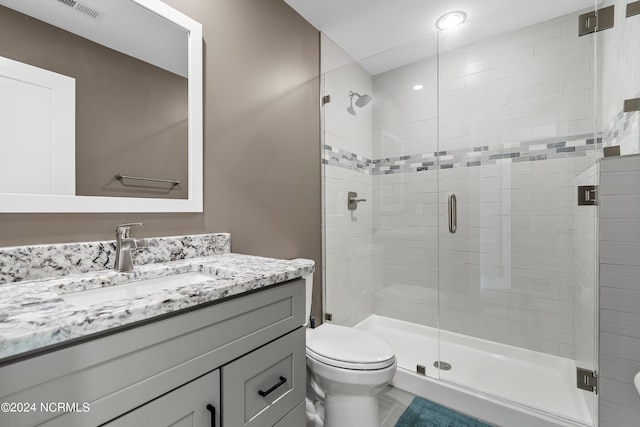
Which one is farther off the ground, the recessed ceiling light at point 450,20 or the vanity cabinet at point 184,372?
the recessed ceiling light at point 450,20

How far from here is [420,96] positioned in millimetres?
2400

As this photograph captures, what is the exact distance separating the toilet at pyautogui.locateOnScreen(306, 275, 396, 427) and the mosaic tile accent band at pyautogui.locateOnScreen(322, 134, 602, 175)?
4.31 ft

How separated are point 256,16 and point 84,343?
1779 millimetres

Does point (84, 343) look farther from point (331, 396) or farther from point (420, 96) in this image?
point (420, 96)

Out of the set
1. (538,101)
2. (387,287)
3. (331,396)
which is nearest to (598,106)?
(538,101)

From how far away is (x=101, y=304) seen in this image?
63cm

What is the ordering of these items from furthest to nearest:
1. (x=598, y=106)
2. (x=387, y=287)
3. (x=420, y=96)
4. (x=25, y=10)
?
(x=387, y=287) < (x=420, y=96) < (x=598, y=106) < (x=25, y=10)

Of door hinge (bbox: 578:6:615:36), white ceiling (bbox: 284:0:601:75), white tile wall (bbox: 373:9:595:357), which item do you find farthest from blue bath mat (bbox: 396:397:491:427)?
white ceiling (bbox: 284:0:601:75)

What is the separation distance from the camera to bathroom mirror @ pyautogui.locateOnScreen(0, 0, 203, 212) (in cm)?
93

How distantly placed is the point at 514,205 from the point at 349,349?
1.56 metres

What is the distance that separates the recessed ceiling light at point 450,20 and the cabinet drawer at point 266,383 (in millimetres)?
2246

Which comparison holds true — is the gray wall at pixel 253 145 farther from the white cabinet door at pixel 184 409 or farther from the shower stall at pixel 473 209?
the white cabinet door at pixel 184 409

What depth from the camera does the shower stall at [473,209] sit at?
1.81 metres

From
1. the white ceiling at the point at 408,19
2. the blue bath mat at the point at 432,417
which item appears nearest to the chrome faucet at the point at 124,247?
the blue bath mat at the point at 432,417
